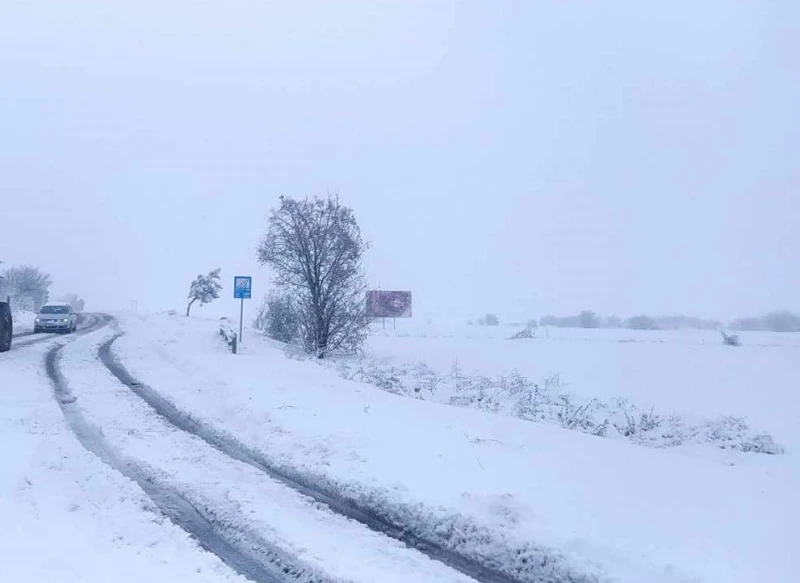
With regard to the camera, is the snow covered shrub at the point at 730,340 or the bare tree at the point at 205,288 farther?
the bare tree at the point at 205,288

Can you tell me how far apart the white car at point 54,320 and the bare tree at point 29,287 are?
47075 mm

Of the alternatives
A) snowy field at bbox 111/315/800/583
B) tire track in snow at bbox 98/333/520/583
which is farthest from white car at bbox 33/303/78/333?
tire track in snow at bbox 98/333/520/583

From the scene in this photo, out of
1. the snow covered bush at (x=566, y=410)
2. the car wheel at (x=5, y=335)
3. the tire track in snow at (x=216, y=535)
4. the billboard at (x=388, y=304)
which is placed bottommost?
the snow covered bush at (x=566, y=410)

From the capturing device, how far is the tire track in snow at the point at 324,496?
6957mm

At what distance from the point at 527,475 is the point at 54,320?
3835 centimetres

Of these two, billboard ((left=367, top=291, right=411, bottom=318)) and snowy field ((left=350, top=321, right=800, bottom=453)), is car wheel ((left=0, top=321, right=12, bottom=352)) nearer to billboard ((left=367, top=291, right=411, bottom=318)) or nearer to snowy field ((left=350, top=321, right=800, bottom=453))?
snowy field ((left=350, top=321, right=800, bottom=453))

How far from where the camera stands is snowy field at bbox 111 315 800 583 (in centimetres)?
707

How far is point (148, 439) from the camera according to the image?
1172cm

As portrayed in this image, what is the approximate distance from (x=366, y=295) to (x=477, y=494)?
1046 inches

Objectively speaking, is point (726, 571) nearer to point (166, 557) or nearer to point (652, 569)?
point (652, 569)

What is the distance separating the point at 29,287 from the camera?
9062 centimetres

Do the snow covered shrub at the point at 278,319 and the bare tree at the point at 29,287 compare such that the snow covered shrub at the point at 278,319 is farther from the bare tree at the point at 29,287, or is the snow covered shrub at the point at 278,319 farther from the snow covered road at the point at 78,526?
the bare tree at the point at 29,287

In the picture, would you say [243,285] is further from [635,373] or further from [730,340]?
[730,340]

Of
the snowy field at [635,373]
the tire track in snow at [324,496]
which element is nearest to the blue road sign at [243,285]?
the snowy field at [635,373]
